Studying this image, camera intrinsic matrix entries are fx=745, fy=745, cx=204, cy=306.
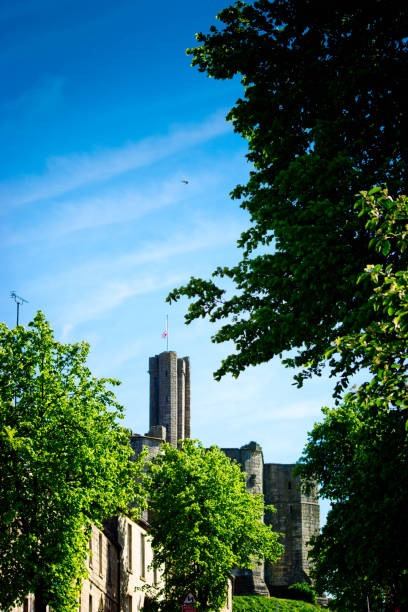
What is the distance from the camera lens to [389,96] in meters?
15.9

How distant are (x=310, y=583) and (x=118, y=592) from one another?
6051 centimetres

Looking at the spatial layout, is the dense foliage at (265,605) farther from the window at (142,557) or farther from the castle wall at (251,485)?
the window at (142,557)

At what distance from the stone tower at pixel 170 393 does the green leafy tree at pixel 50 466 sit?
92.6 metres

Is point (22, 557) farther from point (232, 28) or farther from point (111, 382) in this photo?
point (232, 28)

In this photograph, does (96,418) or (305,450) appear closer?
(96,418)

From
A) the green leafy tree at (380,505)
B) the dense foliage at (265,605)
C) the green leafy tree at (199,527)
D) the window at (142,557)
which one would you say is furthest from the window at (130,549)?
the dense foliage at (265,605)

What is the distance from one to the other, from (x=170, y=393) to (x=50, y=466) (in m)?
98.3

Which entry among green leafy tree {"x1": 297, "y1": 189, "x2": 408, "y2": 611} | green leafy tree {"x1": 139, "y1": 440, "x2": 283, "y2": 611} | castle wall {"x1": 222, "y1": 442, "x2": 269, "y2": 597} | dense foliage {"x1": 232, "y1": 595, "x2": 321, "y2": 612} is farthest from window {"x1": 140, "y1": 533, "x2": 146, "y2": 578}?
castle wall {"x1": 222, "y1": 442, "x2": 269, "y2": 597}

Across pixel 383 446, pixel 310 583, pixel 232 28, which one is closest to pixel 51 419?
pixel 383 446

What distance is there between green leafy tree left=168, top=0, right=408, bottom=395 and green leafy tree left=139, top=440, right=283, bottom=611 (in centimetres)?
2348

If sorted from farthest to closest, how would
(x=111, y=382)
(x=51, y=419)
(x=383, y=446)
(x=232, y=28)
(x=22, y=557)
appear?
(x=111, y=382), (x=51, y=419), (x=22, y=557), (x=232, y=28), (x=383, y=446)

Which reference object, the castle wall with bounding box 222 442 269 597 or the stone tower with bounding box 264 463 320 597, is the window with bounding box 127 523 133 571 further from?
the stone tower with bounding box 264 463 320 597

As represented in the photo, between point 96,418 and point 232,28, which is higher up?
point 232,28

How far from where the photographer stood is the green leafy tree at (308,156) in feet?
47.5
